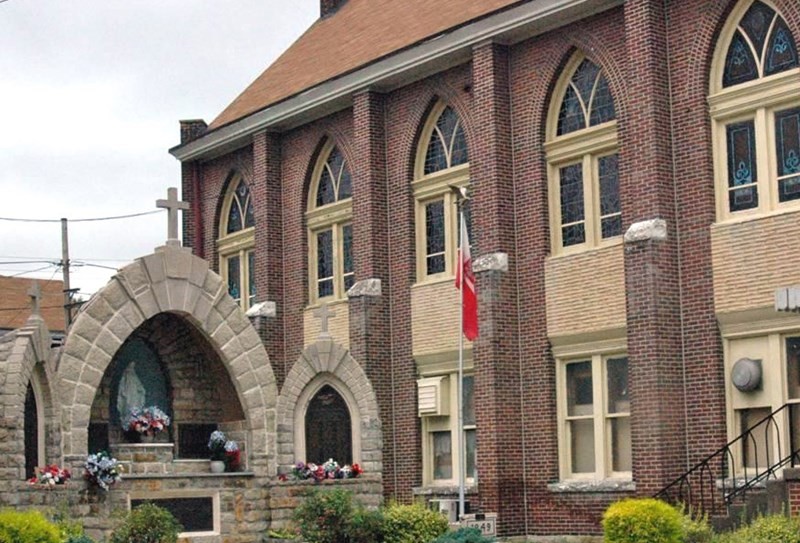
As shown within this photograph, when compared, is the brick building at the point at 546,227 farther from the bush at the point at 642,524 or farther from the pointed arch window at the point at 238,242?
the bush at the point at 642,524

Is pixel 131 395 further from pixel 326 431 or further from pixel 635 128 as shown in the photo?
pixel 635 128

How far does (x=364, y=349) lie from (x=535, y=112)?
6.82 m

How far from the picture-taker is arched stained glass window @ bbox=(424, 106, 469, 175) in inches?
1314

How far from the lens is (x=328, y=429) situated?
28.0 meters

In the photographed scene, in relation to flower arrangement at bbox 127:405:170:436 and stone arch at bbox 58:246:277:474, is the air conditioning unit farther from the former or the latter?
flower arrangement at bbox 127:405:170:436

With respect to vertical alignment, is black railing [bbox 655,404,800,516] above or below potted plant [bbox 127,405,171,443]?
below

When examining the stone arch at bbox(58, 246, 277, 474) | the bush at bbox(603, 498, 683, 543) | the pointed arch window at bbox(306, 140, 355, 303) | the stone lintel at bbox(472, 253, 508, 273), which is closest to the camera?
the bush at bbox(603, 498, 683, 543)

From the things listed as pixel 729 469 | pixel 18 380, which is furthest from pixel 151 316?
pixel 729 469

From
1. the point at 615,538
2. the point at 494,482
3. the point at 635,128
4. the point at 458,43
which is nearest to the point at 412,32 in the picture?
the point at 458,43

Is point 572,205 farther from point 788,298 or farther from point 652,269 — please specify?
point 788,298

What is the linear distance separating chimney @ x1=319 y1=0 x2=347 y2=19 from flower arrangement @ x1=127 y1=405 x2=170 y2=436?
64.3ft

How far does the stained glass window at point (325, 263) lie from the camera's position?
37562mm

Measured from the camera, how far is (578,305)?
29750mm

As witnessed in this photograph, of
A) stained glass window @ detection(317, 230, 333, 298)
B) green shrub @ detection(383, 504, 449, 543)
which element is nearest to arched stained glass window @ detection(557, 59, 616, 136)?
green shrub @ detection(383, 504, 449, 543)
